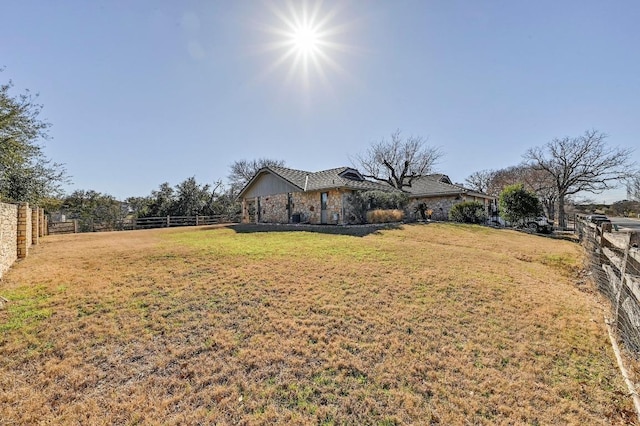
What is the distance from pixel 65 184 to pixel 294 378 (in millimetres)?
22744

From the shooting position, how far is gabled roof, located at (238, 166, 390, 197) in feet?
59.5

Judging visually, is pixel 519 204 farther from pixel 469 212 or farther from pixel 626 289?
pixel 626 289

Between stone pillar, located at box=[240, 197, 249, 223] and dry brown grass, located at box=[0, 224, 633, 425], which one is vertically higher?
stone pillar, located at box=[240, 197, 249, 223]

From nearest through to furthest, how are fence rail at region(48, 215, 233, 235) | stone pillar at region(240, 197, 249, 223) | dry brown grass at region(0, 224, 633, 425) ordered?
1. dry brown grass at region(0, 224, 633, 425)
2. fence rail at region(48, 215, 233, 235)
3. stone pillar at region(240, 197, 249, 223)

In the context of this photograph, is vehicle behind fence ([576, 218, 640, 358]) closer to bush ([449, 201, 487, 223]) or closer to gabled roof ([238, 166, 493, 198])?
gabled roof ([238, 166, 493, 198])

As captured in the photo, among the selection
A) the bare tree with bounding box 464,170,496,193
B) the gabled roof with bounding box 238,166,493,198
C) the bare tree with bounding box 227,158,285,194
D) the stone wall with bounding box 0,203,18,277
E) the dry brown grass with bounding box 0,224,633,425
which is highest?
the bare tree with bounding box 227,158,285,194

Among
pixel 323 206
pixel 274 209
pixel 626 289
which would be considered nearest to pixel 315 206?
pixel 323 206

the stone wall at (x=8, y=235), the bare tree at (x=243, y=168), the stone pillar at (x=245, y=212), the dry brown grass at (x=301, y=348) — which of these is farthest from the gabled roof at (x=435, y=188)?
the bare tree at (x=243, y=168)

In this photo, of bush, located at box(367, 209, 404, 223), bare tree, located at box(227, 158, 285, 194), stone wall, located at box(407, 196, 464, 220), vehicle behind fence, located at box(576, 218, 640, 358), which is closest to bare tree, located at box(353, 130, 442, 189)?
stone wall, located at box(407, 196, 464, 220)

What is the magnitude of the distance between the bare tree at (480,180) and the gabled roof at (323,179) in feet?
100

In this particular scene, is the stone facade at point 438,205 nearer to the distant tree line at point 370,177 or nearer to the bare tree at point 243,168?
the distant tree line at point 370,177

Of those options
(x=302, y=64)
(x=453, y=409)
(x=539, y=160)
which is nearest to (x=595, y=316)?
(x=453, y=409)

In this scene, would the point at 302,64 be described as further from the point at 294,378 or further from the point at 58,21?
the point at 294,378

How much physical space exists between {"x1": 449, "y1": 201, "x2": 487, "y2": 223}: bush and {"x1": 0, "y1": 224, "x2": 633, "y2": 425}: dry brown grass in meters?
15.1
